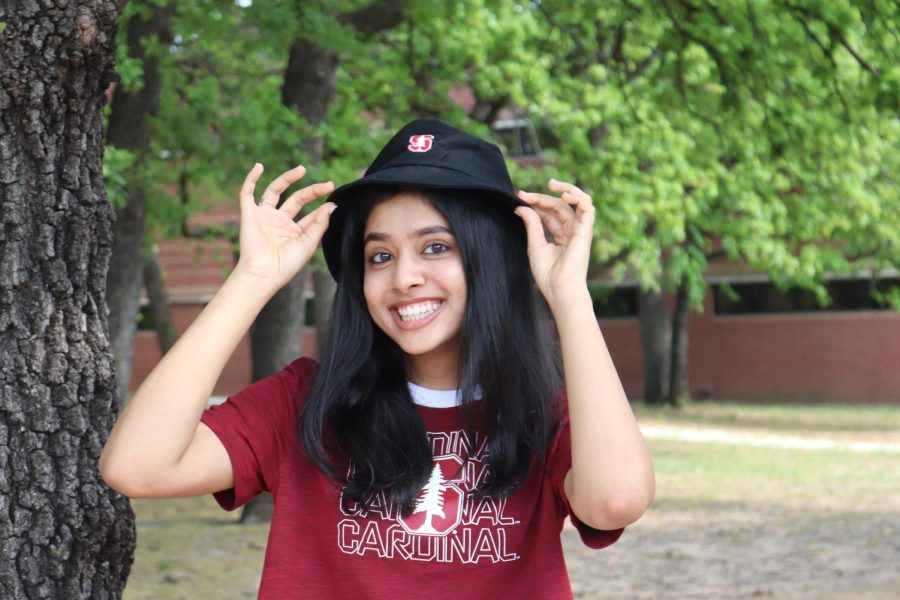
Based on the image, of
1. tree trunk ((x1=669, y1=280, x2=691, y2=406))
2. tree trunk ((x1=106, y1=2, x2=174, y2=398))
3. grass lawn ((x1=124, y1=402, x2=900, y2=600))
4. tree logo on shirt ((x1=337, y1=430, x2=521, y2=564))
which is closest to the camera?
tree logo on shirt ((x1=337, y1=430, x2=521, y2=564))

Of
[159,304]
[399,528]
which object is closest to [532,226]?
[399,528]

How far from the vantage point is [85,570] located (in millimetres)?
3166

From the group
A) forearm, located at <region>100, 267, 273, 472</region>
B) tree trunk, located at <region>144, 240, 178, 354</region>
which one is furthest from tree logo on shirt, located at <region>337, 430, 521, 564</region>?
tree trunk, located at <region>144, 240, 178, 354</region>

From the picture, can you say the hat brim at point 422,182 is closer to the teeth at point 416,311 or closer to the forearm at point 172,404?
the teeth at point 416,311

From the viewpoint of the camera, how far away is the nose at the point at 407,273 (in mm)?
2553

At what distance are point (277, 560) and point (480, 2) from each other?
750cm

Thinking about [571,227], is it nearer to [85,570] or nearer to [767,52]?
[85,570]

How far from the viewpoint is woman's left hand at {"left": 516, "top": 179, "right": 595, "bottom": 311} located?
250cm

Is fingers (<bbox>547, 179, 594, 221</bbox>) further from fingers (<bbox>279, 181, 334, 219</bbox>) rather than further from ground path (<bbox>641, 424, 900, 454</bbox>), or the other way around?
ground path (<bbox>641, 424, 900, 454</bbox>)

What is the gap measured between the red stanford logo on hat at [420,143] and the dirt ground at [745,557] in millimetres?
5747

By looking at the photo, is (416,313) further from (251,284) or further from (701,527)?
(701,527)

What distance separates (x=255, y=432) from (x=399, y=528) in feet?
1.16

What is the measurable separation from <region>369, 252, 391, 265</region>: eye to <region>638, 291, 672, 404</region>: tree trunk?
70.5ft

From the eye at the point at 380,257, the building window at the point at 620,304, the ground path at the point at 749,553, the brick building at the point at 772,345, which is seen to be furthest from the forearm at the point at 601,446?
the building window at the point at 620,304
